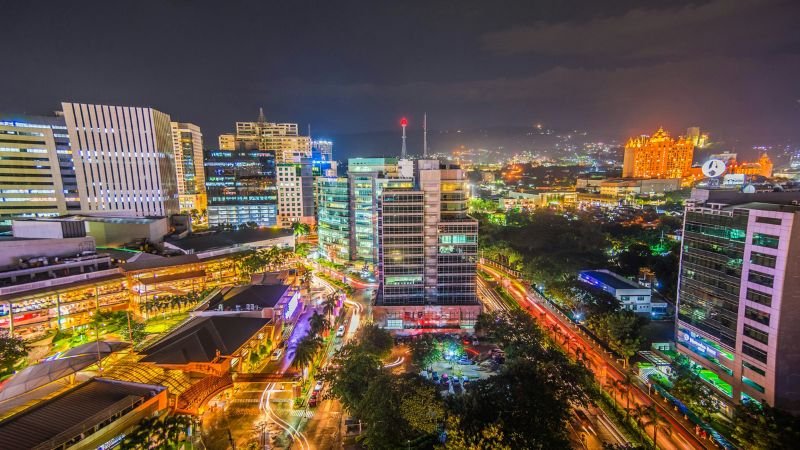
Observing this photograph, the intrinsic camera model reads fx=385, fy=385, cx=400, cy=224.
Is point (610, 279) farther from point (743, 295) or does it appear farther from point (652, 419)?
point (652, 419)

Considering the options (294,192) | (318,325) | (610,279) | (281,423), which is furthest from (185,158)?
(610,279)

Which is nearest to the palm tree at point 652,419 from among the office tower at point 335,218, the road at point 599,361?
the road at point 599,361

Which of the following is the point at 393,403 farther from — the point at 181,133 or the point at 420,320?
the point at 181,133

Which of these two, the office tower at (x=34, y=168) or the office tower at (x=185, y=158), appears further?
the office tower at (x=185, y=158)

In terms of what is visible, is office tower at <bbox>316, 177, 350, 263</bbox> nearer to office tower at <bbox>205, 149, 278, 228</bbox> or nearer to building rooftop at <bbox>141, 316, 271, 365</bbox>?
office tower at <bbox>205, 149, 278, 228</bbox>

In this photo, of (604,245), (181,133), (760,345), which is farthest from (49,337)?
(181,133)

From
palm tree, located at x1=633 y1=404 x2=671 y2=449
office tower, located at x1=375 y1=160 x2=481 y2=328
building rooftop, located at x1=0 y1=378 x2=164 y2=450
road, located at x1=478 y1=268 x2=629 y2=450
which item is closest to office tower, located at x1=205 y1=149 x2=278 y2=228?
office tower, located at x1=375 y1=160 x2=481 y2=328

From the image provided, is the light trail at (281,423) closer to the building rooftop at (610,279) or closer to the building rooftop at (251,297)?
the building rooftop at (251,297)
